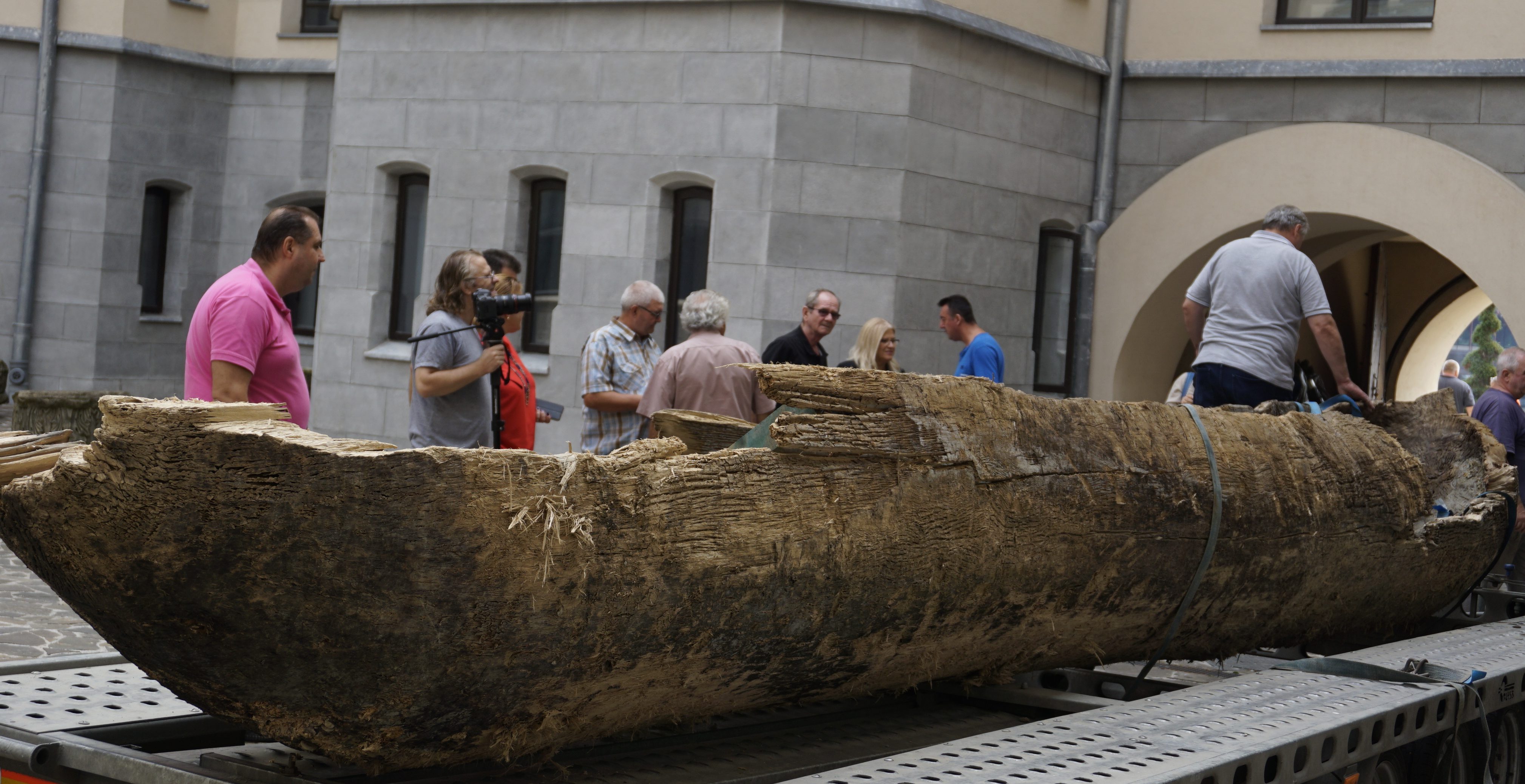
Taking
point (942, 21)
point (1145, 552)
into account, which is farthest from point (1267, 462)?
point (942, 21)

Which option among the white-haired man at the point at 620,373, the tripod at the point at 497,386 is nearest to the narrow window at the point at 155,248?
the white-haired man at the point at 620,373

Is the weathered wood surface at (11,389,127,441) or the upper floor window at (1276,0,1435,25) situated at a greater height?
the upper floor window at (1276,0,1435,25)

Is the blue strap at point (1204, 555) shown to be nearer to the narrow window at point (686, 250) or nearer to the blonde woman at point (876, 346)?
the blonde woman at point (876, 346)

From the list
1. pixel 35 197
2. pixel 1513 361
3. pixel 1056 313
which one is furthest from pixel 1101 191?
pixel 35 197

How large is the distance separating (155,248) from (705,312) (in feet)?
43.0

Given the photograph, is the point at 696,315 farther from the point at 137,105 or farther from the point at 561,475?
the point at 137,105

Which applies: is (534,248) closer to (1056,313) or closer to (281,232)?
(1056,313)

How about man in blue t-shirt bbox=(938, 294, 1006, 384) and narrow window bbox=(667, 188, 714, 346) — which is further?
narrow window bbox=(667, 188, 714, 346)

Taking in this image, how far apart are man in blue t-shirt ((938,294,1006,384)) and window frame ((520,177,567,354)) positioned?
4412 millimetres

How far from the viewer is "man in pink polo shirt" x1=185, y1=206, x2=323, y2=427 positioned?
407 centimetres

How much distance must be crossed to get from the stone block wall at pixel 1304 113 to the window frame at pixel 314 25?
920 cm

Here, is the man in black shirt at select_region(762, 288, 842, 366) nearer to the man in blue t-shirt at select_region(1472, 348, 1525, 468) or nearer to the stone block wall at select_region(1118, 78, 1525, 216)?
the man in blue t-shirt at select_region(1472, 348, 1525, 468)

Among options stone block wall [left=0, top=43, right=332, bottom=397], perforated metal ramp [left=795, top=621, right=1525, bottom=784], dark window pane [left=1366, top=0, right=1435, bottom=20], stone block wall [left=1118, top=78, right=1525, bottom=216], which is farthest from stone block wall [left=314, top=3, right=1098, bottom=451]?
perforated metal ramp [left=795, top=621, right=1525, bottom=784]

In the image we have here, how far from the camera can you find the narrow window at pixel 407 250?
42.3 feet
